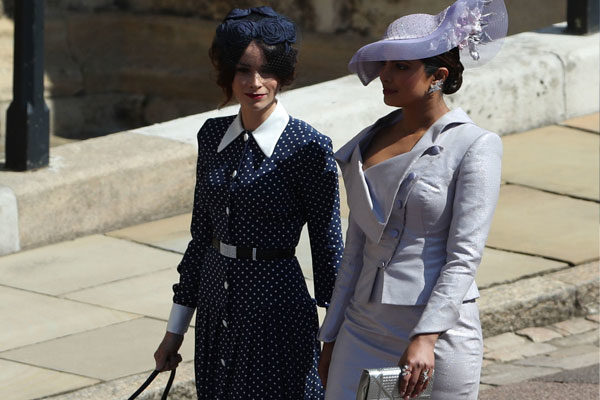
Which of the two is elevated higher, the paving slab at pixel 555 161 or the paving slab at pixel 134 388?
the paving slab at pixel 555 161

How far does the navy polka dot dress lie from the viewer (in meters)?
4.04

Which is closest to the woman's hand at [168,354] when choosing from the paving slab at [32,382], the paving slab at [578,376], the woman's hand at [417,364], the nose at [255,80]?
the nose at [255,80]

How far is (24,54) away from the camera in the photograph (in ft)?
25.3

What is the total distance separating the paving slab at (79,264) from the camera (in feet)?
22.8

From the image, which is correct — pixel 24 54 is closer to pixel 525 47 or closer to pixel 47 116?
pixel 47 116

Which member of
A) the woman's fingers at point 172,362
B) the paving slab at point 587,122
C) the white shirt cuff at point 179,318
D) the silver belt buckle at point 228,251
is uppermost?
the silver belt buckle at point 228,251

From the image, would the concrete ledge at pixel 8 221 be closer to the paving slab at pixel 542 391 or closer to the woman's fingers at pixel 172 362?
the paving slab at pixel 542 391

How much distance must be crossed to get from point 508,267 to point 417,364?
3.64 metres

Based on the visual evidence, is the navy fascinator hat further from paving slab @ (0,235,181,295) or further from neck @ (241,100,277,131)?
paving slab @ (0,235,181,295)

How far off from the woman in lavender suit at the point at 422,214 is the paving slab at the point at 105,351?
208cm

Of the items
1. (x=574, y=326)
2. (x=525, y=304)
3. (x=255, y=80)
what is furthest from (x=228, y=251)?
(x=574, y=326)

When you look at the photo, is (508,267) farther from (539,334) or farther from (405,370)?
(405,370)

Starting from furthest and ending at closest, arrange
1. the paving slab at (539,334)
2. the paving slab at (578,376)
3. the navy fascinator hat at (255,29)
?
the paving slab at (539,334)
the paving slab at (578,376)
the navy fascinator hat at (255,29)

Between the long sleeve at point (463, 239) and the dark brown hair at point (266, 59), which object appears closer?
the long sleeve at point (463, 239)
